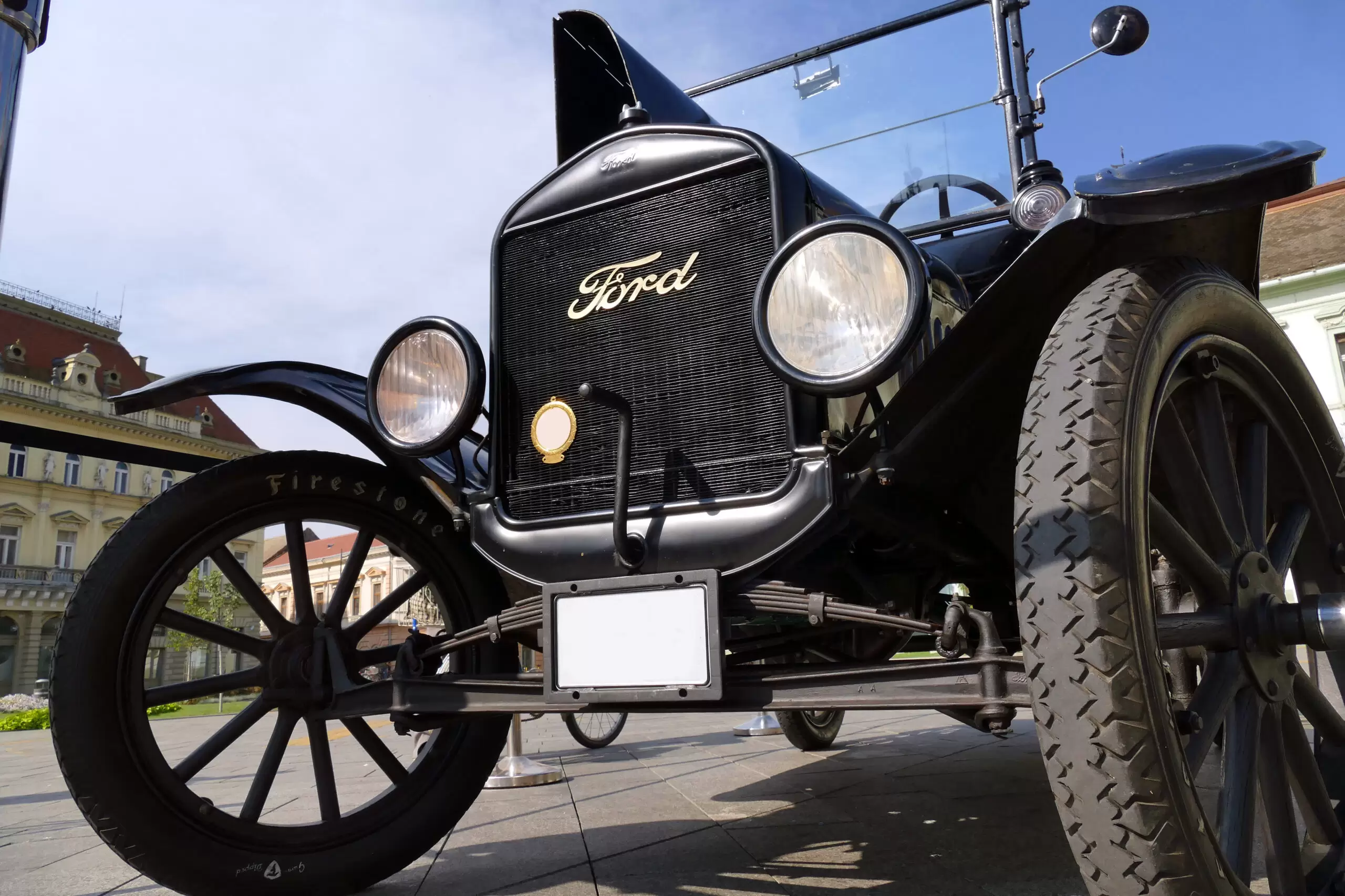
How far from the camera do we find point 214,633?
2.21 metres

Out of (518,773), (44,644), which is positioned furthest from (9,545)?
(518,773)

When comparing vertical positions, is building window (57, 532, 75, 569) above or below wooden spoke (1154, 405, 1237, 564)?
above

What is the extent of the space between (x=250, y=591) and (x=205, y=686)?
250 millimetres

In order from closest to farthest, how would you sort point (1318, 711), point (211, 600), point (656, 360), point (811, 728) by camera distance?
point (1318, 711) → point (656, 360) → point (811, 728) → point (211, 600)

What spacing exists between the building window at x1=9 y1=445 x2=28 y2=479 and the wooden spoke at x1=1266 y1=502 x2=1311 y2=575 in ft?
139

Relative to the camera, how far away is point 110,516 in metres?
38.3

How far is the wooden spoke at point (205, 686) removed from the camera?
205 centimetres

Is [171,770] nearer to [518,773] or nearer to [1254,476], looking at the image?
[518,773]

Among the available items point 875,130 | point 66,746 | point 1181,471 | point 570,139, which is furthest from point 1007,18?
point 66,746

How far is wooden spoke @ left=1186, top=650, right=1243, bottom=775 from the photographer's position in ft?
4.52

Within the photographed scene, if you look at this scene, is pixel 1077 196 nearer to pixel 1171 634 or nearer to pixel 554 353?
pixel 1171 634

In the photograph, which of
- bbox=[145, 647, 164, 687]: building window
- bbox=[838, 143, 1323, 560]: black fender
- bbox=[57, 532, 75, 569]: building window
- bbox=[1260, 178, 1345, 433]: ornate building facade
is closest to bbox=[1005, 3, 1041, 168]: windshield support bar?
bbox=[838, 143, 1323, 560]: black fender

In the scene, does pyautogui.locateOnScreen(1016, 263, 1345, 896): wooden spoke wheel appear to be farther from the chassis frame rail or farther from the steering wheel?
the steering wheel

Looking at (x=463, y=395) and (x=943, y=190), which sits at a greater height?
(x=943, y=190)
